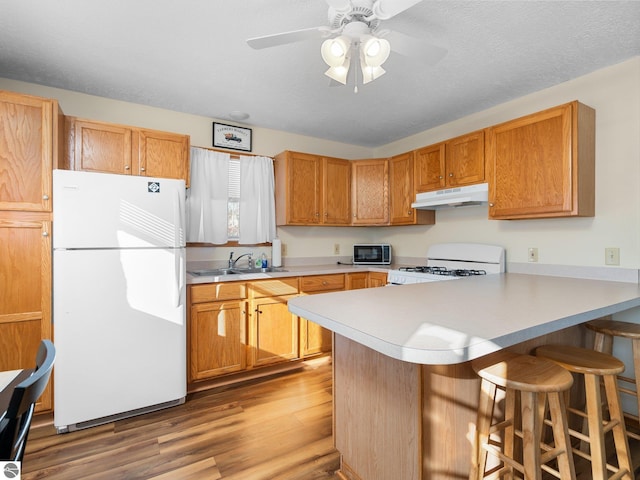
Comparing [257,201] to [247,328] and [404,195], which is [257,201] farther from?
[404,195]

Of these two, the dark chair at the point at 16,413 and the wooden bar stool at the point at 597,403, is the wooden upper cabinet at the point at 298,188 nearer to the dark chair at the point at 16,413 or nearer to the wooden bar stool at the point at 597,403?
the wooden bar stool at the point at 597,403

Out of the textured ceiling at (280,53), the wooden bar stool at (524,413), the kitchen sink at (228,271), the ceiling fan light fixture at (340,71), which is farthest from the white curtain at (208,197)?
the wooden bar stool at (524,413)

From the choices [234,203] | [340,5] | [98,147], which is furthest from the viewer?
[234,203]

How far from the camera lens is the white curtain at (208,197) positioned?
10.1 ft

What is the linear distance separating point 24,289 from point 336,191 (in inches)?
Answer: 110

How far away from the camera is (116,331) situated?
2115mm

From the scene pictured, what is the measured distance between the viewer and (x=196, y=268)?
123 inches

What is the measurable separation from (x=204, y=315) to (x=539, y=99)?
326cm

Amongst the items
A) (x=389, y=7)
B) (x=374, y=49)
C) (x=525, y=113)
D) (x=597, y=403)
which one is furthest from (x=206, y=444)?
(x=525, y=113)

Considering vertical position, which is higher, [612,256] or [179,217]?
[179,217]

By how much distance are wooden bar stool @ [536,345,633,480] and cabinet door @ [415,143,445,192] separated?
1.94m

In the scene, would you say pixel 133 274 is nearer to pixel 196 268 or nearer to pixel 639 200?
pixel 196 268

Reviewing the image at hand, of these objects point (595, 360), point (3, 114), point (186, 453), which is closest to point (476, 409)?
point (595, 360)

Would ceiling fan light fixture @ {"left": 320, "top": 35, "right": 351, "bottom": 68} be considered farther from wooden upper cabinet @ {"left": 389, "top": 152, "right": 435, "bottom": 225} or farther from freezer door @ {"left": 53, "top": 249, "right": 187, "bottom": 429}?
wooden upper cabinet @ {"left": 389, "top": 152, "right": 435, "bottom": 225}
